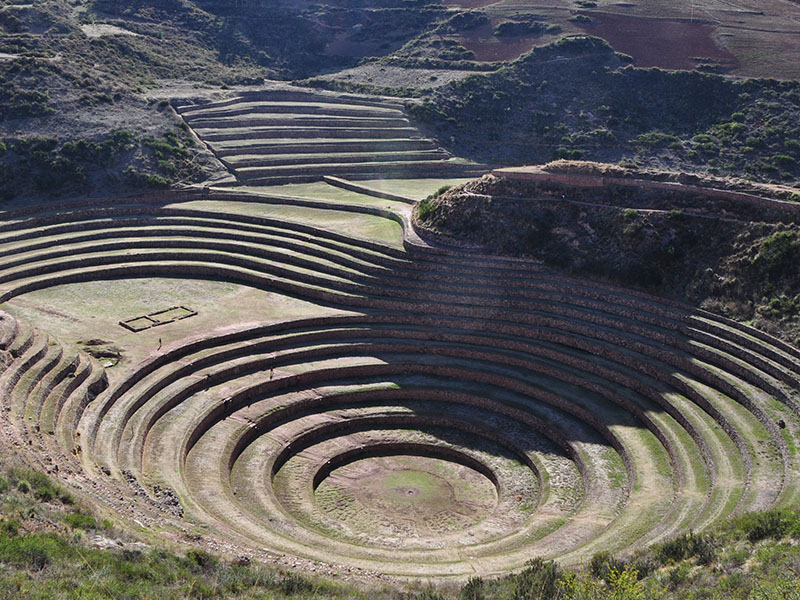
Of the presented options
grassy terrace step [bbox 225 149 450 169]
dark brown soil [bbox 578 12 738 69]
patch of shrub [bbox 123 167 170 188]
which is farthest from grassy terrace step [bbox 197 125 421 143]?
dark brown soil [bbox 578 12 738 69]

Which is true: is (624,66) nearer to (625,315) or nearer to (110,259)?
(625,315)

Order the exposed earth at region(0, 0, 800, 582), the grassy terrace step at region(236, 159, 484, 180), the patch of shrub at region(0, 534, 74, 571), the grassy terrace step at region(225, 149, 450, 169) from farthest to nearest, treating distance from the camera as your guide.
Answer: the grassy terrace step at region(225, 149, 450, 169) < the grassy terrace step at region(236, 159, 484, 180) < the exposed earth at region(0, 0, 800, 582) < the patch of shrub at region(0, 534, 74, 571)

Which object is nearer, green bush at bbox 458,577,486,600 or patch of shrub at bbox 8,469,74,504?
green bush at bbox 458,577,486,600

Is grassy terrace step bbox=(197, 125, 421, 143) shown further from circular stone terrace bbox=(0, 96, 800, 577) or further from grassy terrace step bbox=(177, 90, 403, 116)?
circular stone terrace bbox=(0, 96, 800, 577)

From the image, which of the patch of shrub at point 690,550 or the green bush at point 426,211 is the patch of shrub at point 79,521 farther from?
the green bush at point 426,211

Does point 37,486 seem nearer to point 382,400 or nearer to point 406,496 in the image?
point 406,496

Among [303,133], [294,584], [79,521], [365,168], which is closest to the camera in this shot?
[294,584]

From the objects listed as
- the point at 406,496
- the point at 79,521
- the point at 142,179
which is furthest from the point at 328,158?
the point at 79,521

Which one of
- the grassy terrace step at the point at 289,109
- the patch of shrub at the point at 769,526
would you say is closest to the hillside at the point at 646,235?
the patch of shrub at the point at 769,526
